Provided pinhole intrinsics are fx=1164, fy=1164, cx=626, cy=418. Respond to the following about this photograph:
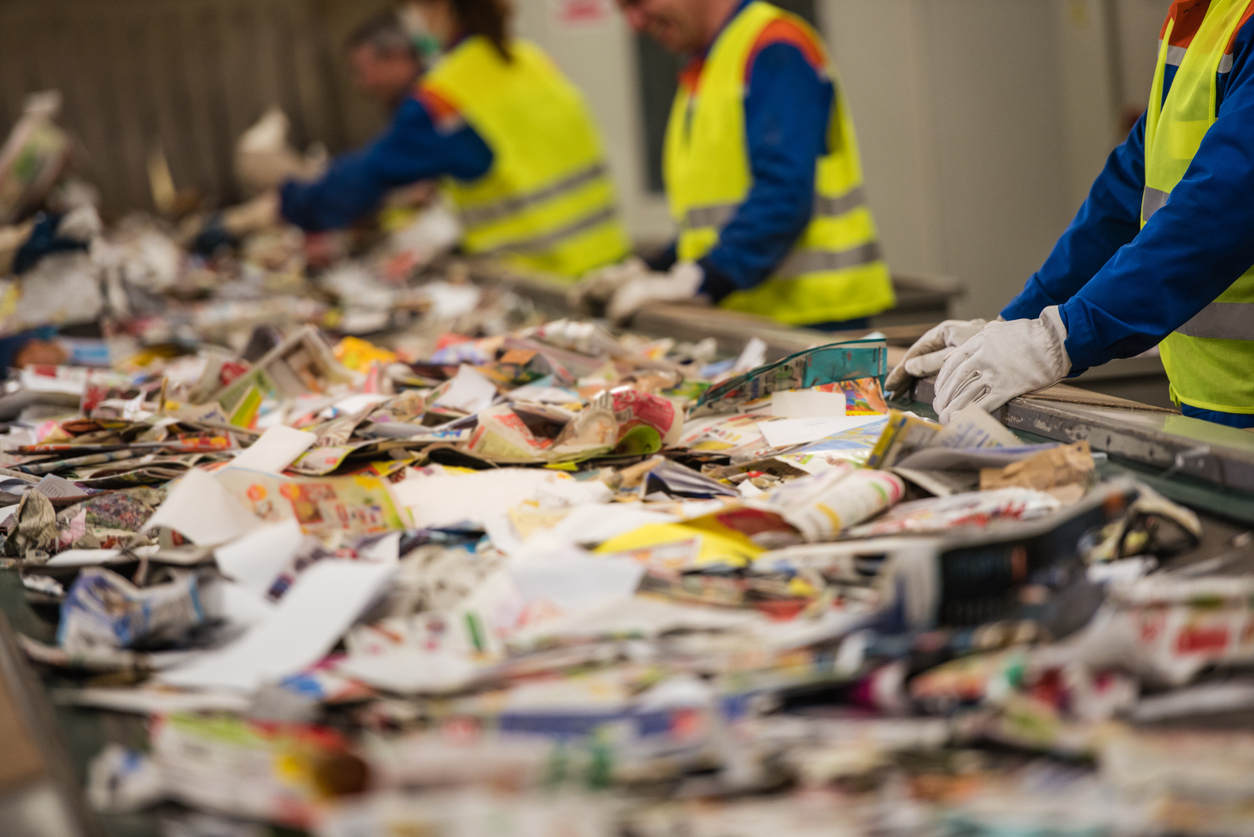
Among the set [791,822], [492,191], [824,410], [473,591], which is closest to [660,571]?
[473,591]

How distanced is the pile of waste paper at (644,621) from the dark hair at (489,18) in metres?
3.06

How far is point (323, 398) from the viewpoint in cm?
214

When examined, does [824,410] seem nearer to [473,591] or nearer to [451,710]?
[473,591]

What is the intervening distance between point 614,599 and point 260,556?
389 millimetres

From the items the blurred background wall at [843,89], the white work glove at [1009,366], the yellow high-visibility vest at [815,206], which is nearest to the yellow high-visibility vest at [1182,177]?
the white work glove at [1009,366]

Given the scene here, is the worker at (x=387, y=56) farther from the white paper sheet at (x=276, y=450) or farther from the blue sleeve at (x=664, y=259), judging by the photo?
the white paper sheet at (x=276, y=450)

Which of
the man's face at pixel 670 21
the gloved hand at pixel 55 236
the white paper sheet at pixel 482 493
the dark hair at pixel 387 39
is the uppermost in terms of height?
the dark hair at pixel 387 39

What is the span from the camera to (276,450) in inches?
61.6

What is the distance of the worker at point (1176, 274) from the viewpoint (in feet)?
4.83

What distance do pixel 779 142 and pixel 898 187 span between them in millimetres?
3443

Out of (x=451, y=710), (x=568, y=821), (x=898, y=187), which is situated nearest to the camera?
(x=568, y=821)

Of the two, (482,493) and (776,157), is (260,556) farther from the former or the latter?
(776,157)

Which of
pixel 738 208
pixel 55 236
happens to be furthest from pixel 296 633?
pixel 55 236

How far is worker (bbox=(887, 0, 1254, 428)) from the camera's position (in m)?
1.47
